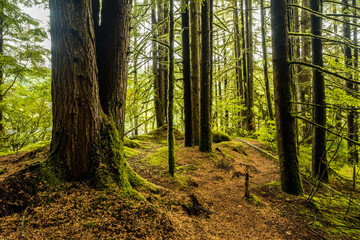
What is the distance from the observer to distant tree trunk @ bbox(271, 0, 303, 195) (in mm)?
4238

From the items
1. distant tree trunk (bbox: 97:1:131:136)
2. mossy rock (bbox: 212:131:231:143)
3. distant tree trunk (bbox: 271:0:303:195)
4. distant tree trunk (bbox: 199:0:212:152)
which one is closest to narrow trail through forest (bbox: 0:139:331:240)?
distant tree trunk (bbox: 271:0:303:195)

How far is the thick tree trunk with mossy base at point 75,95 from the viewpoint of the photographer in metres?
2.42

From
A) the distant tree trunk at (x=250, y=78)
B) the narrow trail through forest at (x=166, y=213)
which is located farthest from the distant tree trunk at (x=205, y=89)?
the distant tree trunk at (x=250, y=78)

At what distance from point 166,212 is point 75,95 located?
2335 mm

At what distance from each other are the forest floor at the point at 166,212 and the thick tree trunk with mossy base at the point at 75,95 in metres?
0.29

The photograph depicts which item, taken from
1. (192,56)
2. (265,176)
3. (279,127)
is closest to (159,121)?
(192,56)

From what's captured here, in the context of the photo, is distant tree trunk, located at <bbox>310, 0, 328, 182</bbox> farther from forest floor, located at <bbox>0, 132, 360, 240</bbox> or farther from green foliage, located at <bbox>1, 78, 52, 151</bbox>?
green foliage, located at <bbox>1, 78, 52, 151</bbox>

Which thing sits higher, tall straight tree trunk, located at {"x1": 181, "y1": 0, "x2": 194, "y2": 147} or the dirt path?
tall straight tree trunk, located at {"x1": 181, "y1": 0, "x2": 194, "y2": 147}

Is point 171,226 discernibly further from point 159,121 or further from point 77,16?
point 159,121

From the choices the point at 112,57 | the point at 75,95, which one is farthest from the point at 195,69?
the point at 75,95

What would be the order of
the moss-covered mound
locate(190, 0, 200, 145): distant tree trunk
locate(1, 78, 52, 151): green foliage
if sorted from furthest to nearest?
the moss-covered mound, locate(190, 0, 200, 145): distant tree trunk, locate(1, 78, 52, 151): green foliage

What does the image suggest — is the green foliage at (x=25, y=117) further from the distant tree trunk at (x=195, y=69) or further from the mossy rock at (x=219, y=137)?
the mossy rock at (x=219, y=137)

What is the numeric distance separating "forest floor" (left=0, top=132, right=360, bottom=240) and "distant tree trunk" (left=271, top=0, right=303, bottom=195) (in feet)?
1.69

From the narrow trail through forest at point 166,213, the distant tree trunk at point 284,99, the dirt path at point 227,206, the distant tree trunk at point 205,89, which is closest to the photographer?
the narrow trail through forest at point 166,213
